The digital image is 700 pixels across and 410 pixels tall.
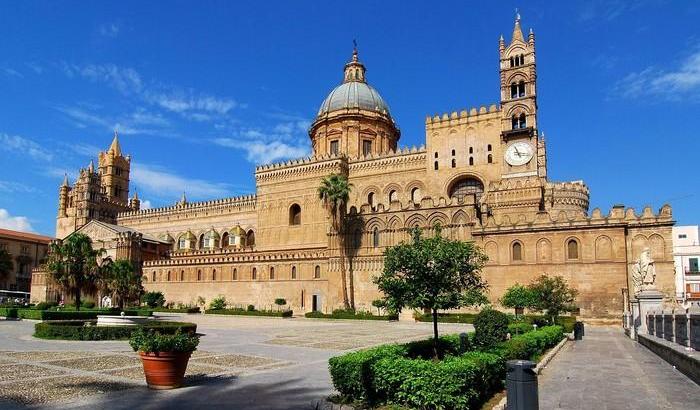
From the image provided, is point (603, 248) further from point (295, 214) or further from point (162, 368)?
point (162, 368)

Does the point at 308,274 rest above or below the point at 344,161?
below

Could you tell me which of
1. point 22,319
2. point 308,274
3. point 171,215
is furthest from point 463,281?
point 171,215

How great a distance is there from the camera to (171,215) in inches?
3049

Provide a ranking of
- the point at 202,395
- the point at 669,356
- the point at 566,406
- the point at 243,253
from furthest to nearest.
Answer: the point at 243,253 → the point at 669,356 → the point at 202,395 → the point at 566,406

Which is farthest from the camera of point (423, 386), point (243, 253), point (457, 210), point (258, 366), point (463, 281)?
point (243, 253)

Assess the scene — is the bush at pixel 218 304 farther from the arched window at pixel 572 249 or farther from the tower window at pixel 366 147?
the arched window at pixel 572 249

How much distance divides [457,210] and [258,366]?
34.1 metres

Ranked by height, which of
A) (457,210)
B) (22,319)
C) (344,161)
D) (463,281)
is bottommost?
(22,319)

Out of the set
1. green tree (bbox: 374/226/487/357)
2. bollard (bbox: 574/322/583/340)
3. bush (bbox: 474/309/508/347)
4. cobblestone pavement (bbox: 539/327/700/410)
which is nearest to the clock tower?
bollard (bbox: 574/322/583/340)

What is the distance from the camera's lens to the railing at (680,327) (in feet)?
44.6

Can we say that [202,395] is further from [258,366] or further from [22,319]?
[22,319]

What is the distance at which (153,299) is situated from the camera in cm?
5788

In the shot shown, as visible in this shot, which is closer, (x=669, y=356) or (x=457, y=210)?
(x=669, y=356)

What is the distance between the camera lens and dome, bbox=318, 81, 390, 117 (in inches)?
2539
